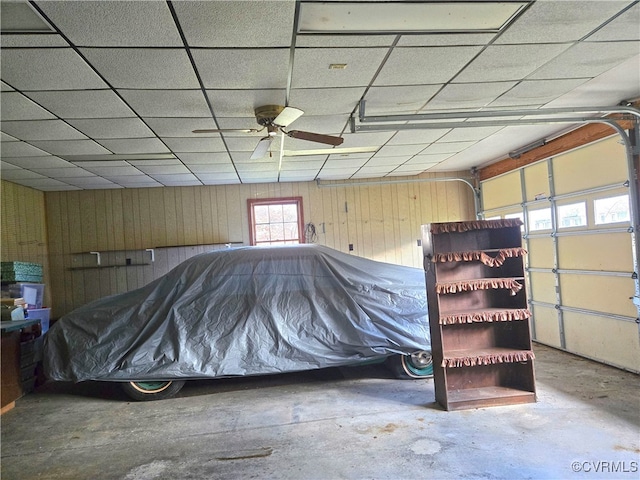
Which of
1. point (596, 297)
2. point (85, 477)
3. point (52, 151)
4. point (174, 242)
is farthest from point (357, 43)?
point (174, 242)

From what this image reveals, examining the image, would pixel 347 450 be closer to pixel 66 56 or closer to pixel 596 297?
pixel 66 56

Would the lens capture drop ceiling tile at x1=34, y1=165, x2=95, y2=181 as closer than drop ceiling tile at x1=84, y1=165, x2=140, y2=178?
Yes

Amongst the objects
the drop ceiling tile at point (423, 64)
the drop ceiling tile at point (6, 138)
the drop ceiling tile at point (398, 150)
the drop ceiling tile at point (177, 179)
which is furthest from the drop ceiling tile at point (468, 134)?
the drop ceiling tile at point (6, 138)

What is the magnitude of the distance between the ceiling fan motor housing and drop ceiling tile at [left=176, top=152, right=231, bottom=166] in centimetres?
151

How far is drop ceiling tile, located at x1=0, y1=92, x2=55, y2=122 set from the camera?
9.82ft

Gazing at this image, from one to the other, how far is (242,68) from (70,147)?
2.72m

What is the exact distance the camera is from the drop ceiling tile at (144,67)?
96.6 inches

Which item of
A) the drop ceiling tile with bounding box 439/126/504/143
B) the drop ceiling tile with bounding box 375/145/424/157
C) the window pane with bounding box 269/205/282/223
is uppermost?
the drop ceiling tile with bounding box 439/126/504/143

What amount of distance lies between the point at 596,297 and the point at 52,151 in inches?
250

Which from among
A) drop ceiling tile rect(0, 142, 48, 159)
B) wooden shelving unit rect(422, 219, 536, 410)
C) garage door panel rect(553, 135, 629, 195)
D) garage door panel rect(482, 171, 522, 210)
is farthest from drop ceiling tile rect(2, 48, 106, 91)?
garage door panel rect(482, 171, 522, 210)

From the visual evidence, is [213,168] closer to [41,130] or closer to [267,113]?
[41,130]

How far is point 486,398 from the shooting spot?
3516 millimetres

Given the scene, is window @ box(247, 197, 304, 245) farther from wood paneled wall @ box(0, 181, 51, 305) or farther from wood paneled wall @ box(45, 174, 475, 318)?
wood paneled wall @ box(0, 181, 51, 305)

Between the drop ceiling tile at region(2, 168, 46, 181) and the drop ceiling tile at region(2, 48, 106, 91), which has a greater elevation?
the drop ceiling tile at region(2, 48, 106, 91)
